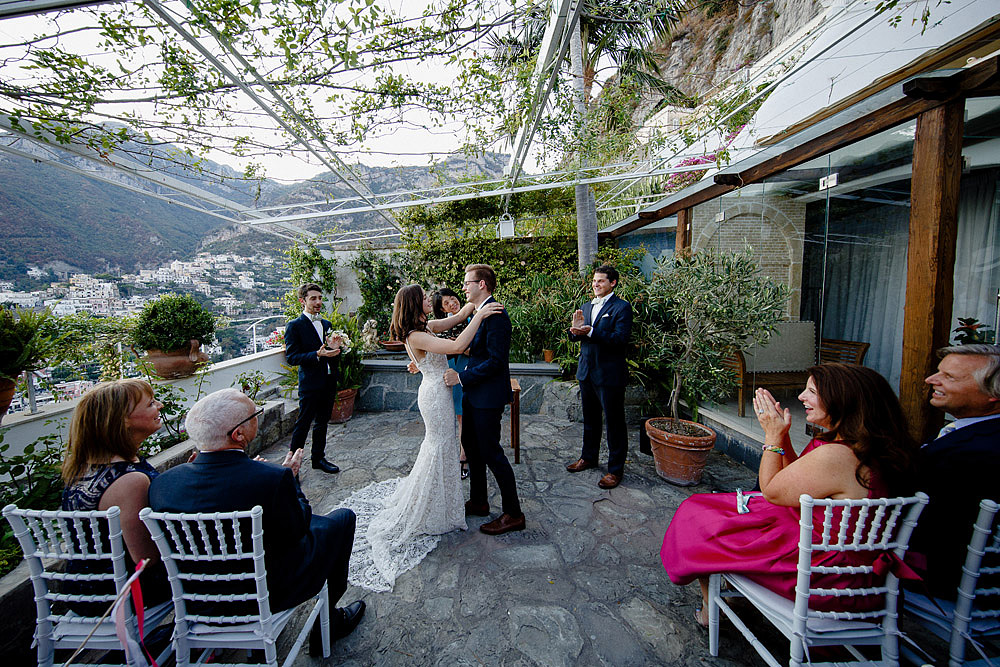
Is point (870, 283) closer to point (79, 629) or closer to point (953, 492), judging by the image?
point (953, 492)

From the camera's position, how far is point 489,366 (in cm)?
262

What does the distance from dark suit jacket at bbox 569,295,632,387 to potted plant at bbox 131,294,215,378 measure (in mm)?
4861

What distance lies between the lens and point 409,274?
27.7ft

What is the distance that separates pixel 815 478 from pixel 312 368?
3.87 metres

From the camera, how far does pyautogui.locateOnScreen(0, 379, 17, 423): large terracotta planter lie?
2.57 meters

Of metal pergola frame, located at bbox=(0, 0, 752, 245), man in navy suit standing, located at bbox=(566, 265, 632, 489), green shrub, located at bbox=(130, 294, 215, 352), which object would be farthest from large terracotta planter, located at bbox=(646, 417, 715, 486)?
green shrub, located at bbox=(130, 294, 215, 352)

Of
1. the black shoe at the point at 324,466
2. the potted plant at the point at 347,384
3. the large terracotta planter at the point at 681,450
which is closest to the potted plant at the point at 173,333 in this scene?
the potted plant at the point at 347,384

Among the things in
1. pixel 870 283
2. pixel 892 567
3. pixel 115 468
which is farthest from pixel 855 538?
pixel 870 283

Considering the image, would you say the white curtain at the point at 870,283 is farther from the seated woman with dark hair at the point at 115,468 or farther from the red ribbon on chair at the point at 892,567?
the seated woman with dark hair at the point at 115,468

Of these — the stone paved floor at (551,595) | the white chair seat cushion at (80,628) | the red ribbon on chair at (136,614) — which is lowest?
the stone paved floor at (551,595)

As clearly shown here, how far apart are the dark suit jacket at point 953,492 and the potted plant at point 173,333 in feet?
21.3

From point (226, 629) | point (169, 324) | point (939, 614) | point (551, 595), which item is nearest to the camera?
point (226, 629)

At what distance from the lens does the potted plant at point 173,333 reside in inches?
179

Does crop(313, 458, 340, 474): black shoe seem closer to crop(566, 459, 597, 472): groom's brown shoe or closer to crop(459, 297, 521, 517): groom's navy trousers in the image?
crop(459, 297, 521, 517): groom's navy trousers
